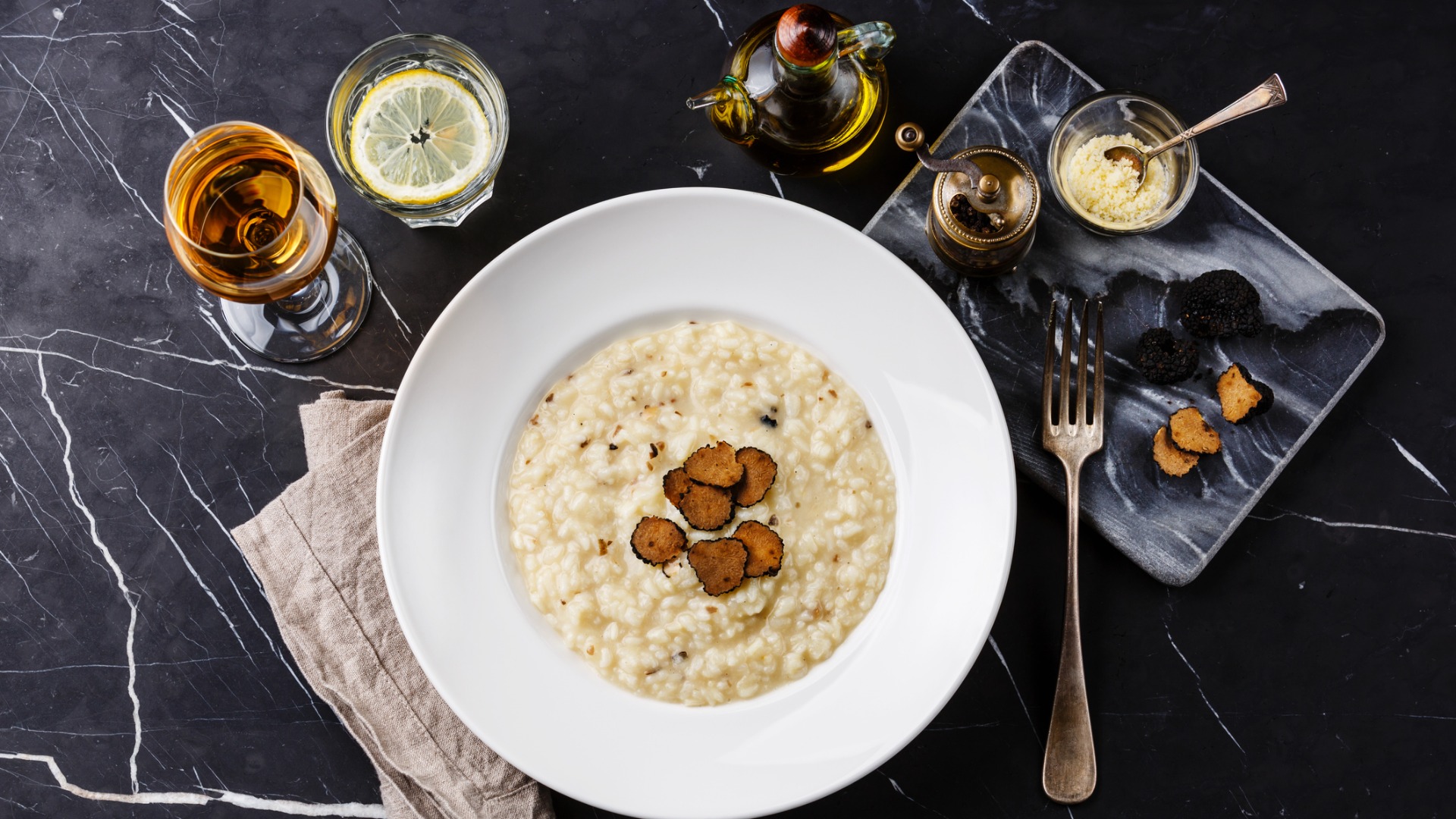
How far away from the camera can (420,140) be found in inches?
121

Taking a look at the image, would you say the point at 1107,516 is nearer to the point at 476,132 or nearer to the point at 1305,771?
the point at 1305,771

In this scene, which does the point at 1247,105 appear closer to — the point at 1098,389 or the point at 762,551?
the point at 1098,389

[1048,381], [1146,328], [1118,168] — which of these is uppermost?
[1118,168]

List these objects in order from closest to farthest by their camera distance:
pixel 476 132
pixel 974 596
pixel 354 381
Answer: pixel 974 596
pixel 476 132
pixel 354 381

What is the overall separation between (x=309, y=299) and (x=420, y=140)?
2.42ft

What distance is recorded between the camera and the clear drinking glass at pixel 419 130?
3.05 meters

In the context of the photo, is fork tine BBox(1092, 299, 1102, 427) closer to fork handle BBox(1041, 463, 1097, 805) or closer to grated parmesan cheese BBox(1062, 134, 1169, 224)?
fork handle BBox(1041, 463, 1097, 805)

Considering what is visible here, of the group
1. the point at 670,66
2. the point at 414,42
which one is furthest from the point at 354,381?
the point at 670,66

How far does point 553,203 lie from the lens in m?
3.36

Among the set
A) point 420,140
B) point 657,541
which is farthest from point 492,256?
point 657,541

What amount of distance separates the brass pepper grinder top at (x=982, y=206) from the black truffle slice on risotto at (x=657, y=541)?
1.31 metres

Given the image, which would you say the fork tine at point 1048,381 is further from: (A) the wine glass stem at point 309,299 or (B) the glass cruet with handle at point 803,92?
(A) the wine glass stem at point 309,299

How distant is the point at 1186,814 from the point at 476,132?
3463 millimetres

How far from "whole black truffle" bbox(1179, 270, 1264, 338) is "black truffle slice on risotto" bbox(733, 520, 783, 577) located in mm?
1667
